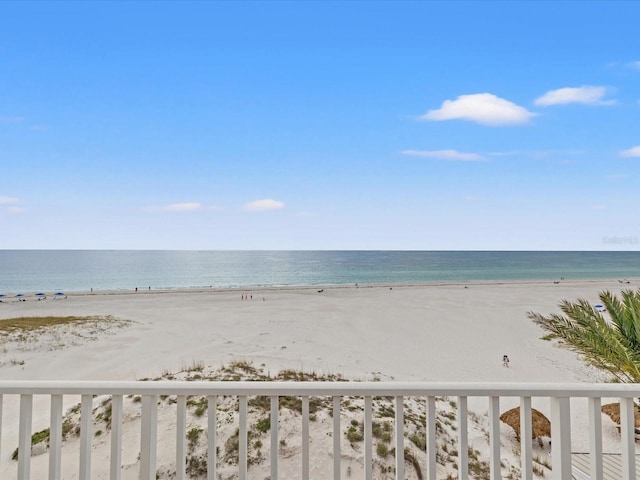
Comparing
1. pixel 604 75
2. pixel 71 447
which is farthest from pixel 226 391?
pixel 604 75

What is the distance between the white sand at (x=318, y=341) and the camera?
10609 millimetres

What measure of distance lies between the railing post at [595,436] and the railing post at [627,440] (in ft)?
0.30

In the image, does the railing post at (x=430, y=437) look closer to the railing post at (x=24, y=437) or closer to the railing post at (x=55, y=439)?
the railing post at (x=55, y=439)

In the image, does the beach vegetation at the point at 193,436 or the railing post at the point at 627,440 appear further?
the beach vegetation at the point at 193,436

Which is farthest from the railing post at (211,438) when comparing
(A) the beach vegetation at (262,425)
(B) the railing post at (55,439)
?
(A) the beach vegetation at (262,425)

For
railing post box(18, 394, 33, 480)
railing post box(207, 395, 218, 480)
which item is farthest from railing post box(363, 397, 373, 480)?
railing post box(18, 394, 33, 480)

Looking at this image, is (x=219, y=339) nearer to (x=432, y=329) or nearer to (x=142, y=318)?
(x=142, y=318)

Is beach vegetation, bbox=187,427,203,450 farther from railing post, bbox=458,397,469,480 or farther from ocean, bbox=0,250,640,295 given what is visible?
ocean, bbox=0,250,640,295

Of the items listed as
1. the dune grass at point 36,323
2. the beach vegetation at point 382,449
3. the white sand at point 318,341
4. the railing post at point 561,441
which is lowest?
the white sand at point 318,341

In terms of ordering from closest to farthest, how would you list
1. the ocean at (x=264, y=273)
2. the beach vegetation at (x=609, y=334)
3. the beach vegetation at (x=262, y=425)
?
the beach vegetation at (x=262, y=425) → the beach vegetation at (x=609, y=334) → the ocean at (x=264, y=273)

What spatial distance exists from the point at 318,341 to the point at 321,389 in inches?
532

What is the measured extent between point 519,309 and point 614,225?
70.6 metres

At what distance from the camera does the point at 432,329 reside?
17.2 m

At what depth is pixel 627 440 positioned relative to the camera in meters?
1.58
